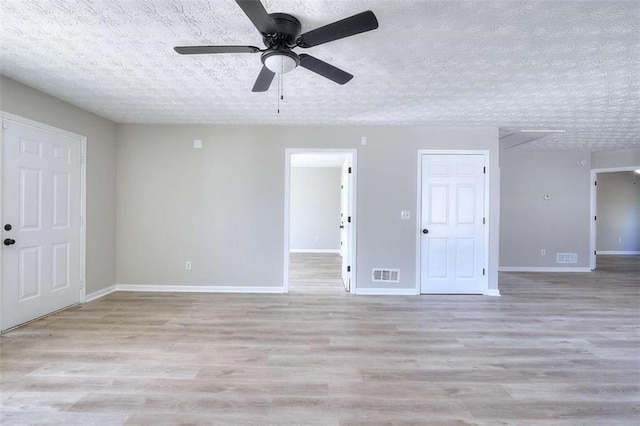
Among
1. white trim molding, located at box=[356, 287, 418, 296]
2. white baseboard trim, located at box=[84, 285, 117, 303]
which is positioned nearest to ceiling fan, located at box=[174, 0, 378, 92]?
white trim molding, located at box=[356, 287, 418, 296]

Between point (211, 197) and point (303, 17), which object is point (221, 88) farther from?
point (211, 197)

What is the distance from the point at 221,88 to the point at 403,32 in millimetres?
1918

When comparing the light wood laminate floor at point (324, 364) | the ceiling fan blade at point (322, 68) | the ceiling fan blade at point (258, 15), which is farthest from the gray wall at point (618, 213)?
the ceiling fan blade at point (258, 15)

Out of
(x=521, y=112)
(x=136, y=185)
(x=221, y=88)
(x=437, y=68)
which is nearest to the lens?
(x=437, y=68)

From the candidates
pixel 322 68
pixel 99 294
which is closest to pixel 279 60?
pixel 322 68

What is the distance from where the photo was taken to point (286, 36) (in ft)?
6.08

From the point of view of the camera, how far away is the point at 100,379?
2125mm

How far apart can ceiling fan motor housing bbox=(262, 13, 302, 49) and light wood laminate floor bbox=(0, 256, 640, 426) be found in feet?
7.59

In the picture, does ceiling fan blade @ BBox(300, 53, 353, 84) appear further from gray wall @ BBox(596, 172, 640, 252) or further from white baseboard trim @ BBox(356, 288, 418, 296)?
gray wall @ BBox(596, 172, 640, 252)

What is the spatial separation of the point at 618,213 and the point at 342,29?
11.3 m

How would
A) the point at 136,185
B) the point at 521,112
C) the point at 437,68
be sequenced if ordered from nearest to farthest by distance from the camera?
1. the point at 437,68
2. the point at 521,112
3. the point at 136,185

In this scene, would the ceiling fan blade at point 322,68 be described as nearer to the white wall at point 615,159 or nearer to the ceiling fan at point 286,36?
the ceiling fan at point 286,36

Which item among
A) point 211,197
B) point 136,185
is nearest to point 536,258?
point 211,197

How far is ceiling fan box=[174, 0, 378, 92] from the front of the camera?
1.58 metres
